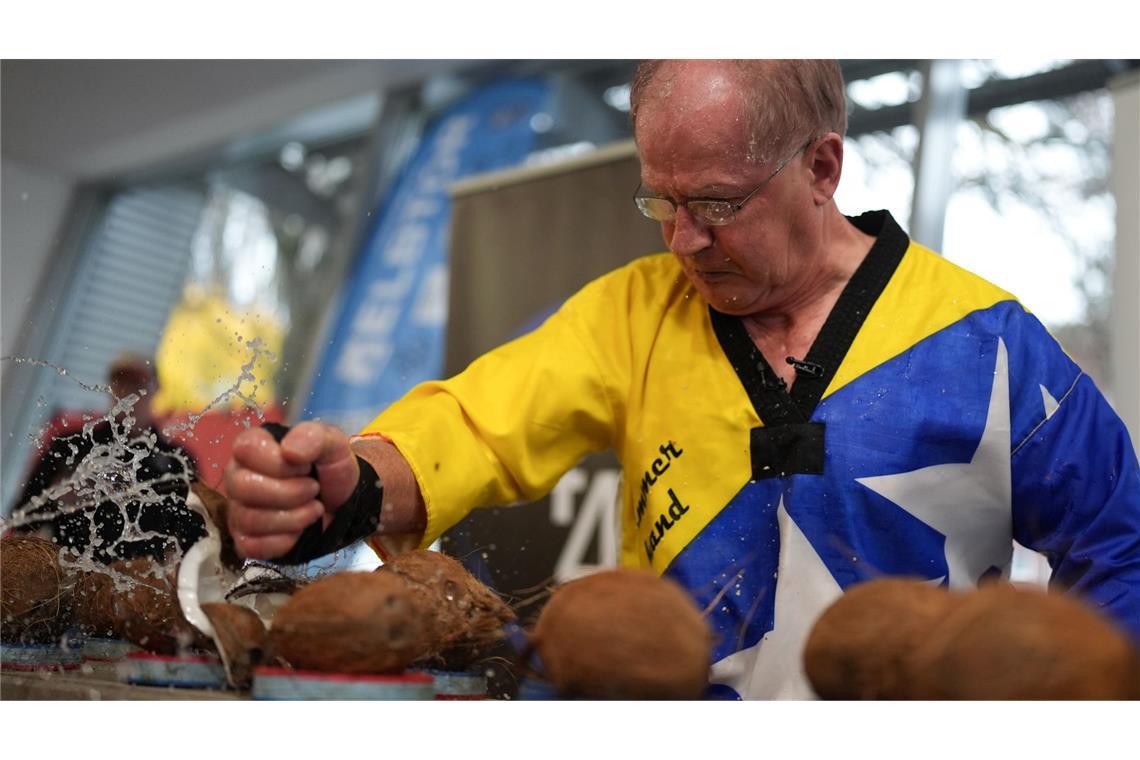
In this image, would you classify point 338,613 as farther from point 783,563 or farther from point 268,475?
point 783,563

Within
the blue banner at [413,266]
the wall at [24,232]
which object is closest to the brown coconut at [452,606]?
the wall at [24,232]

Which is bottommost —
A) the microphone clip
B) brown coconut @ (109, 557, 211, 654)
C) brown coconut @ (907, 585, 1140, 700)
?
brown coconut @ (109, 557, 211, 654)

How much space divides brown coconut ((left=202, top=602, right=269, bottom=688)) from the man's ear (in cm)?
93

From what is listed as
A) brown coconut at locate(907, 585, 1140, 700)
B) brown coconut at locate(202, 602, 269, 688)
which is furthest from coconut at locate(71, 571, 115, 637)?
brown coconut at locate(907, 585, 1140, 700)

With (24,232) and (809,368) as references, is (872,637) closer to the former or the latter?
(809,368)

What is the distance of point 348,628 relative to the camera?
97 cm

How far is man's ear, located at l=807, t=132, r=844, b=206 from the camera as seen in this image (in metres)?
1.48

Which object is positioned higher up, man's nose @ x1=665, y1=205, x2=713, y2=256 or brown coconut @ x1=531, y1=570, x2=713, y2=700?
man's nose @ x1=665, y1=205, x2=713, y2=256

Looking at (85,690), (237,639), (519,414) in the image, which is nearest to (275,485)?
(237,639)

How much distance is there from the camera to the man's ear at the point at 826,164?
1.48 m

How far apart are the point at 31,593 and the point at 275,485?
1.46 ft

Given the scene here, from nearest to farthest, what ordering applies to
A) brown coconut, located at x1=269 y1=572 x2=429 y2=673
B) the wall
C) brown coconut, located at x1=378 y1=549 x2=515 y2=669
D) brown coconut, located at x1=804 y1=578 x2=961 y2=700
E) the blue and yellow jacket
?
brown coconut, located at x1=804 y1=578 x2=961 y2=700 < brown coconut, located at x1=269 y1=572 x2=429 y2=673 < brown coconut, located at x1=378 y1=549 x2=515 y2=669 < the blue and yellow jacket < the wall

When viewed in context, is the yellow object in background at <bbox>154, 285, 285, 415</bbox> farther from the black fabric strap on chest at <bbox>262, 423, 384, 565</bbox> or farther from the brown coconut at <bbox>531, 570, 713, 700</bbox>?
the brown coconut at <bbox>531, 570, 713, 700</bbox>
